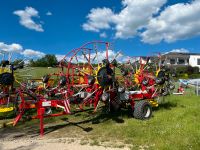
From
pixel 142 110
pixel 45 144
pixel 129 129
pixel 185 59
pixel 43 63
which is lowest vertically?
pixel 45 144

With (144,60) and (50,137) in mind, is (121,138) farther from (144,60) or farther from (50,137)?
(144,60)

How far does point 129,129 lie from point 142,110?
196cm

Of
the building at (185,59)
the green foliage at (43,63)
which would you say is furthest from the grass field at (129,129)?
the building at (185,59)

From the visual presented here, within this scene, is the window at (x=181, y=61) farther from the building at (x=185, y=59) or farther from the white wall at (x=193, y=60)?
the white wall at (x=193, y=60)

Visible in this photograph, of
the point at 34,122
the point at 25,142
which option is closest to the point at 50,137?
the point at 25,142

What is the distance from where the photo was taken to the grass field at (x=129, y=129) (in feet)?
24.5

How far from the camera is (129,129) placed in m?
8.95

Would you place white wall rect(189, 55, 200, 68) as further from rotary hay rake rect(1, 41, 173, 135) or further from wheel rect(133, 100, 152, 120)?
wheel rect(133, 100, 152, 120)

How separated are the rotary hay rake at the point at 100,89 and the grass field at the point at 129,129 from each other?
1.56ft

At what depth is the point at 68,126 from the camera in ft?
32.4

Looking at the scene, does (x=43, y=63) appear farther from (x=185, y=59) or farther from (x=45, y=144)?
(x=45, y=144)

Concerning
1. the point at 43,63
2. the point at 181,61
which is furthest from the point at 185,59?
the point at 43,63

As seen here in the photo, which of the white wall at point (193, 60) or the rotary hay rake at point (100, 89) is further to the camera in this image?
the white wall at point (193, 60)

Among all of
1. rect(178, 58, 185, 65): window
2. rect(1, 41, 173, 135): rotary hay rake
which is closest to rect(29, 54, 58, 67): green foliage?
rect(1, 41, 173, 135): rotary hay rake
